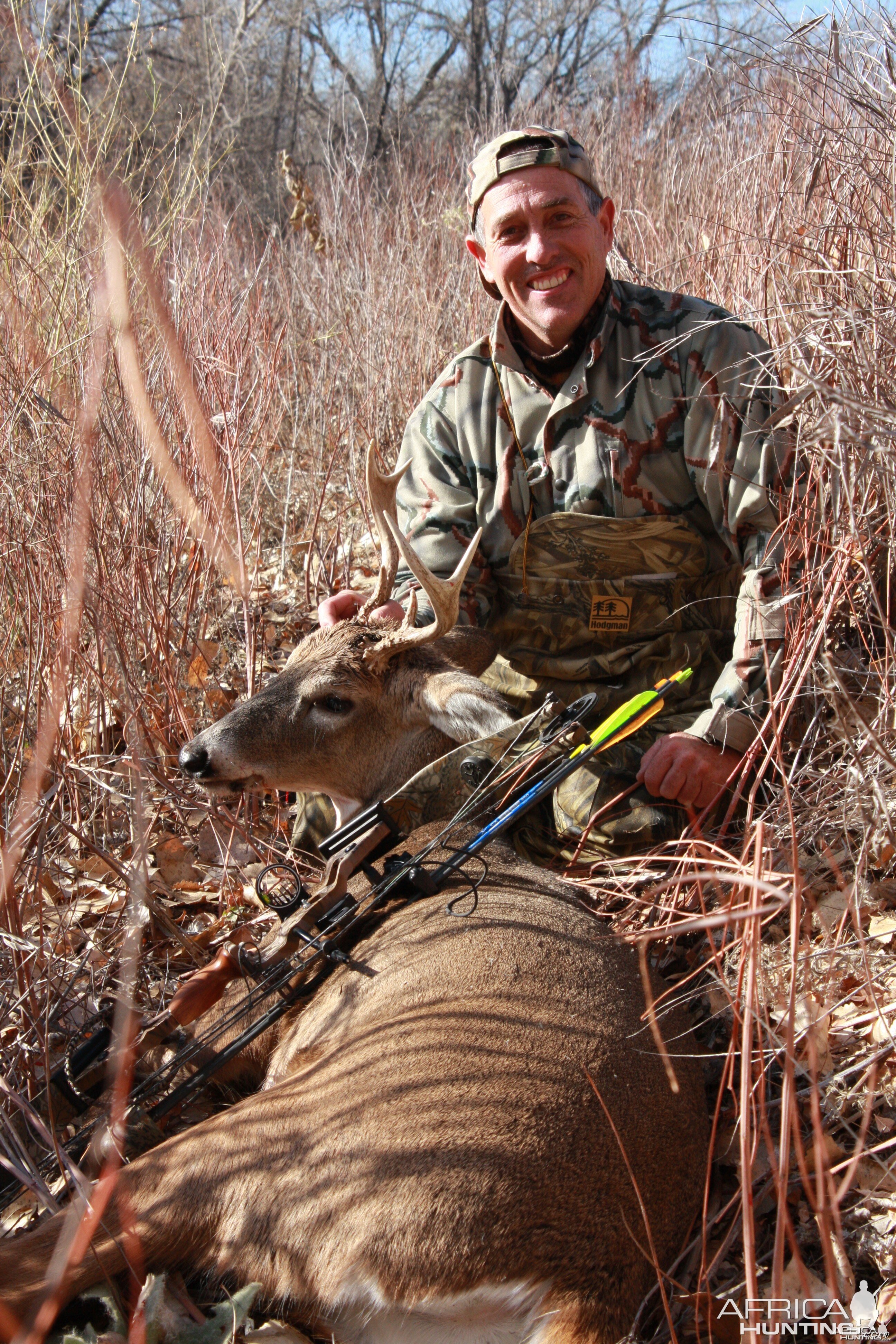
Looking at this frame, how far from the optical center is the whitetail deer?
2.04 meters

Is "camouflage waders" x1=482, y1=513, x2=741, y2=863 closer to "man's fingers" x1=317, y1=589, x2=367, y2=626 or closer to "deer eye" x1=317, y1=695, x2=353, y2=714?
"man's fingers" x1=317, y1=589, x2=367, y2=626

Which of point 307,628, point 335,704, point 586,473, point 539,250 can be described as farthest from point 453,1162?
point 307,628

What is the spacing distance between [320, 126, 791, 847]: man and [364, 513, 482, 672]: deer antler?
0.27m

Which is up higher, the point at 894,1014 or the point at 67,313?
the point at 67,313

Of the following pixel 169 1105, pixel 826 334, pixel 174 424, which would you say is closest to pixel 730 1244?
pixel 169 1105

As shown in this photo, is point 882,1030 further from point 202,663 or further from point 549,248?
point 202,663

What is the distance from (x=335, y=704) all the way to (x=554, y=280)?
178 cm

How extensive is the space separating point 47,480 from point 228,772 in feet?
3.65

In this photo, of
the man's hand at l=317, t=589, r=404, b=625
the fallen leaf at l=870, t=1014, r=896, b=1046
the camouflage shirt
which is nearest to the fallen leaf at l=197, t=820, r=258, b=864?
the man's hand at l=317, t=589, r=404, b=625

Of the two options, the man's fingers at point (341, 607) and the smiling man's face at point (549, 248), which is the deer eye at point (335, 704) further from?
the smiling man's face at point (549, 248)

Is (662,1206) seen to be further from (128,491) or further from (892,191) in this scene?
(128,491)

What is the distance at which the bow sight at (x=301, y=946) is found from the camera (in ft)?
9.30

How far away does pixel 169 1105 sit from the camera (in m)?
2.76

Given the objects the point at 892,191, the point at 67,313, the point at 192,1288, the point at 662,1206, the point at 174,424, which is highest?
the point at 67,313
